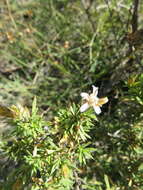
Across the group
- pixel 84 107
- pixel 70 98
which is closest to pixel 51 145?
pixel 84 107

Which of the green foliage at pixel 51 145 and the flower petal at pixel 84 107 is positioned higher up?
the flower petal at pixel 84 107

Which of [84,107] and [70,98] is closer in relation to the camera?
[84,107]

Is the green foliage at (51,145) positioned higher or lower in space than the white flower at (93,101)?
lower

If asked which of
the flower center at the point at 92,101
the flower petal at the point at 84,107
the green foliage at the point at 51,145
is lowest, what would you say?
the green foliage at the point at 51,145

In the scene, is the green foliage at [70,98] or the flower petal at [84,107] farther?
the green foliage at [70,98]

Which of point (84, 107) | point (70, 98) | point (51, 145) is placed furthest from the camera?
point (70, 98)

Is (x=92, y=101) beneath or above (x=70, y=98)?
beneath

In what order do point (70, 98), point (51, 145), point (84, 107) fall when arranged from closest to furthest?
point (84, 107) → point (51, 145) → point (70, 98)

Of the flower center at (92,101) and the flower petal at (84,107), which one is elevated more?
the flower center at (92,101)

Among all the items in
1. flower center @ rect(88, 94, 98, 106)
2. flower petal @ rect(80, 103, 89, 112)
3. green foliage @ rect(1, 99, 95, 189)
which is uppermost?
flower center @ rect(88, 94, 98, 106)

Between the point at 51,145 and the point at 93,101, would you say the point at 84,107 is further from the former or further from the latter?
the point at 51,145

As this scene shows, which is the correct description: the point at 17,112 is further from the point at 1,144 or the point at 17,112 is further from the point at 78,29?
the point at 78,29
